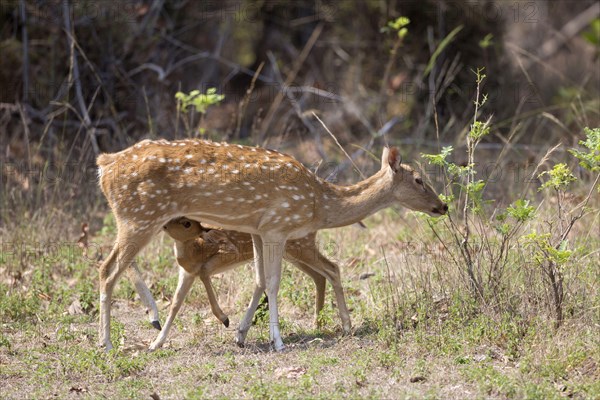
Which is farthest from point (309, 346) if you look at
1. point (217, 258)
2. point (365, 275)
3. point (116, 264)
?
point (365, 275)

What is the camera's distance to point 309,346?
764cm

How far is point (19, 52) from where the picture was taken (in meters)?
12.6

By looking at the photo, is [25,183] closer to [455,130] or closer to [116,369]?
[116,369]

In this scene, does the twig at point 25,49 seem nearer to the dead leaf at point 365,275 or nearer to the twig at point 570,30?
the dead leaf at point 365,275

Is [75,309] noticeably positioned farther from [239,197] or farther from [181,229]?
[239,197]

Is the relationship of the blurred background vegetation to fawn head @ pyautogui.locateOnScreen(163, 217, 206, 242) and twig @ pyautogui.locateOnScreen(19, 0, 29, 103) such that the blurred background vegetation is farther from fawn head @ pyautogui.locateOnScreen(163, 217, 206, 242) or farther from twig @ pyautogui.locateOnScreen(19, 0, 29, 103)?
fawn head @ pyautogui.locateOnScreen(163, 217, 206, 242)

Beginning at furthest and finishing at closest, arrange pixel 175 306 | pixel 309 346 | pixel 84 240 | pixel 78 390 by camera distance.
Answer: pixel 84 240, pixel 175 306, pixel 309 346, pixel 78 390

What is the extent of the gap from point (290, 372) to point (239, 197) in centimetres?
172

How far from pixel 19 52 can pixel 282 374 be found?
768cm

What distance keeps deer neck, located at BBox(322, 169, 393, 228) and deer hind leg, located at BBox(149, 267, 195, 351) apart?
4.43ft

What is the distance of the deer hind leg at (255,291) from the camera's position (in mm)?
7875

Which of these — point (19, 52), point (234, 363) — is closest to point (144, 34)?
point (19, 52)

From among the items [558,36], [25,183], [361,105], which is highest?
[558,36]

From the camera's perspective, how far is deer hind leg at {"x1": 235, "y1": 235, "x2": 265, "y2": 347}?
7.88 m
